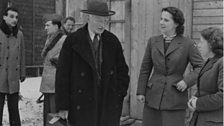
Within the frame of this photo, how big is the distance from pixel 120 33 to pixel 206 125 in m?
3.24

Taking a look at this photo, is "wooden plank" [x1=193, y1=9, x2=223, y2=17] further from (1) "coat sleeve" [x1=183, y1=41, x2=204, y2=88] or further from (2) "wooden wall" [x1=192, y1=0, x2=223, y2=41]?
(1) "coat sleeve" [x1=183, y1=41, x2=204, y2=88]

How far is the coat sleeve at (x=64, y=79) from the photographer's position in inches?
136

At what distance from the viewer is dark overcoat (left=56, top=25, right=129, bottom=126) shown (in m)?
3.47

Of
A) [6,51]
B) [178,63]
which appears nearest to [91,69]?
[178,63]

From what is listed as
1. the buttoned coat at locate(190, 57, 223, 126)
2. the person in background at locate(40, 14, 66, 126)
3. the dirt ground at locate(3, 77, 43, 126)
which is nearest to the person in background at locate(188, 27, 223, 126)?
the buttoned coat at locate(190, 57, 223, 126)

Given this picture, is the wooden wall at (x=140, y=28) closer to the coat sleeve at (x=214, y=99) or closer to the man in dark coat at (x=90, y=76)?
the man in dark coat at (x=90, y=76)

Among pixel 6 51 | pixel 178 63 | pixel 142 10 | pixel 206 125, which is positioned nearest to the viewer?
pixel 206 125

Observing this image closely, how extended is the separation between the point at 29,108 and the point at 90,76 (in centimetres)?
444

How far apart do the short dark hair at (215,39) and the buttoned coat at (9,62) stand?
3.01m

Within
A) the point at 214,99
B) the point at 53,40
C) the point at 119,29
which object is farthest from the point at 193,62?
the point at 119,29

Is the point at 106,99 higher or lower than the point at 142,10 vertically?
lower

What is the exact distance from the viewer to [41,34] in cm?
1259

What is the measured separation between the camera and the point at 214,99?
121 inches

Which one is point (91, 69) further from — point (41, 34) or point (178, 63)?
point (41, 34)
